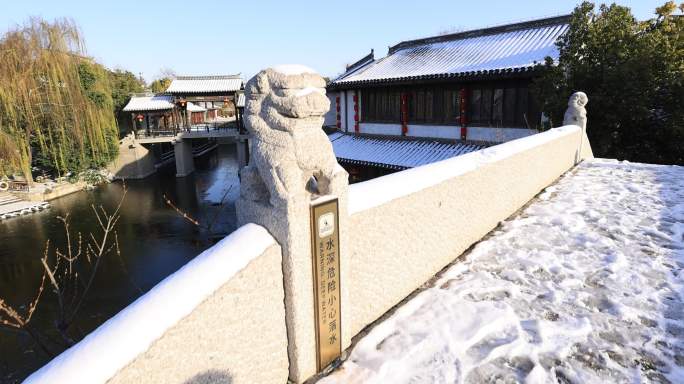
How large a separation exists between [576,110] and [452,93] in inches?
136

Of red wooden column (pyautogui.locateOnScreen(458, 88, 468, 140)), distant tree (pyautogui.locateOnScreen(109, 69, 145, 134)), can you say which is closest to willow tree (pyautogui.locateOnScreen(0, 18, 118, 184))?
distant tree (pyautogui.locateOnScreen(109, 69, 145, 134))

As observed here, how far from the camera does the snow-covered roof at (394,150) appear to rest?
10586 millimetres

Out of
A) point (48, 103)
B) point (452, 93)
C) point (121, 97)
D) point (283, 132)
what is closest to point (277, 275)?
point (283, 132)

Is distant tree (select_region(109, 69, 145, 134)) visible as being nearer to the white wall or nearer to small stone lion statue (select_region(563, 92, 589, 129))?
small stone lion statue (select_region(563, 92, 589, 129))

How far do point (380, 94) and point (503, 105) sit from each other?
399cm

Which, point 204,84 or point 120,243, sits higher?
point 204,84

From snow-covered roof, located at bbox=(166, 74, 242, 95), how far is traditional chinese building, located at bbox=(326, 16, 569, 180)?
1353cm

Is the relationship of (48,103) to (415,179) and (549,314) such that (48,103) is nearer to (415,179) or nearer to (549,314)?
(415,179)

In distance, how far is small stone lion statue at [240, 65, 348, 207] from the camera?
207 cm

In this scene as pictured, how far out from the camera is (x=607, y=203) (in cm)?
569

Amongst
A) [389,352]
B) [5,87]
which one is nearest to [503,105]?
[389,352]

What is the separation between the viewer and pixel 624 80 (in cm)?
832

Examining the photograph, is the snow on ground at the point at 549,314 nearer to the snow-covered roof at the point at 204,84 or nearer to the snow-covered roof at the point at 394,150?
the snow-covered roof at the point at 394,150

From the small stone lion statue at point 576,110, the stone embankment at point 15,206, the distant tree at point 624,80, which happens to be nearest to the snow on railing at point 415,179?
the small stone lion statue at point 576,110
